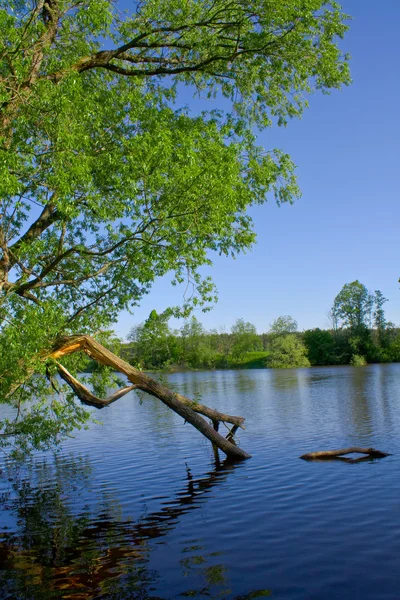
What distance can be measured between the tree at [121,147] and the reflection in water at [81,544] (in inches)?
75.2

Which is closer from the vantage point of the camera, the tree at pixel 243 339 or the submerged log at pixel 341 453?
the submerged log at pixel 341 453

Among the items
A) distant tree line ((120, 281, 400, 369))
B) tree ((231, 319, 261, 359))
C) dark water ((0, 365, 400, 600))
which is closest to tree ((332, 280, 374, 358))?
distant tree line ((120, 281, 400, 369))

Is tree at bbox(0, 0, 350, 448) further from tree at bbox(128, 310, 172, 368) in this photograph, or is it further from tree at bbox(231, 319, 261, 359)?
tree at bbox(231, 319, 261, 359)

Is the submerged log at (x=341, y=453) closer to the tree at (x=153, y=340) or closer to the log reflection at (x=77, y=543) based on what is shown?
the log reflection at (x=77, y=543)

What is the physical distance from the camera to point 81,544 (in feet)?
35.4

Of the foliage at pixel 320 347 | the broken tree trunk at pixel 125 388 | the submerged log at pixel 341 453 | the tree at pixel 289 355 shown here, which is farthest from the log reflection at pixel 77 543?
the tree at pixel 289 355

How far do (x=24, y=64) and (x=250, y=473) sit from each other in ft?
41.6

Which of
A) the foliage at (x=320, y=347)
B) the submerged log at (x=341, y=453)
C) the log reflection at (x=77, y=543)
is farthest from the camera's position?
the foliage at (x=320, y=347)

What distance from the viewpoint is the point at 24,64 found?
12.3 metres

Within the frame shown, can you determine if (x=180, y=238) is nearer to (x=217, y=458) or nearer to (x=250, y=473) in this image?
(x=250, y=473)

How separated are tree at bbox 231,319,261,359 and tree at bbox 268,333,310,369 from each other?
1564cm

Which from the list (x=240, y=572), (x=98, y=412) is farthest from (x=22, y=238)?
(x=98, y=412)

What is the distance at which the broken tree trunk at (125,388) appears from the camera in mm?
15812

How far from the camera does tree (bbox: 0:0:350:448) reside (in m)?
12.5
